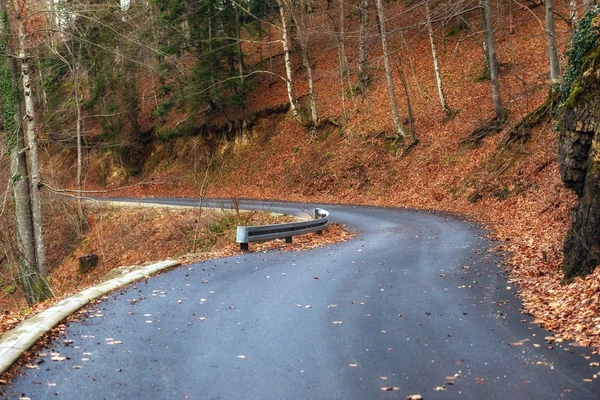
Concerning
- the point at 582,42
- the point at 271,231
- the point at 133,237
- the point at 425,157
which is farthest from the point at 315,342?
the point at 425,157

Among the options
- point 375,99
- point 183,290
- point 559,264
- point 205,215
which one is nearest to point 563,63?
point 375,99

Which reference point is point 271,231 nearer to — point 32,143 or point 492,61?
point 32,143

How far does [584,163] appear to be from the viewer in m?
9.72

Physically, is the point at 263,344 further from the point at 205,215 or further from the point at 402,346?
the point at 205,215

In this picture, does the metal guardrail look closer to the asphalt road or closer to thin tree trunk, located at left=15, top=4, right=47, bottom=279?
the asphalt road

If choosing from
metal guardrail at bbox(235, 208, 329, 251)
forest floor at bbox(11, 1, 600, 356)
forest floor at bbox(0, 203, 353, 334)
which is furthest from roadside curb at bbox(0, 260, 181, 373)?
forest floor at bbox(0, 203, 353, 334)

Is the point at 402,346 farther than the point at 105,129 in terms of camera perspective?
No

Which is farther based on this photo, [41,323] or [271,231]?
[271,231]

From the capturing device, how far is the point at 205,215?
84.3ft

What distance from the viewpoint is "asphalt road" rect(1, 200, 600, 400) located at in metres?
5.50

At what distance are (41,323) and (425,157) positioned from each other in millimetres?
23302

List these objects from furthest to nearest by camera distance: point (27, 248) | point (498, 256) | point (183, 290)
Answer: point (27, 248)
point (498, 256)
point (183, 290)

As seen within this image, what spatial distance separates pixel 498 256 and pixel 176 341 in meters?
8.04

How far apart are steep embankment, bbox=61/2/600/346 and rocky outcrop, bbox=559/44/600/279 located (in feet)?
1.66
